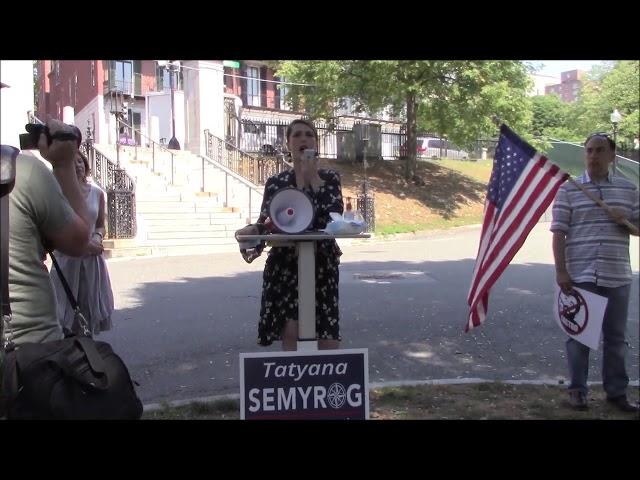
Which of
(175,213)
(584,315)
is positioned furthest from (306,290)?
(175,213)

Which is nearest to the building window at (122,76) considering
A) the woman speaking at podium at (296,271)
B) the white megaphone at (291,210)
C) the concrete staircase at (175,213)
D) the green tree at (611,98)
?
the concrete staircase at (175,213)

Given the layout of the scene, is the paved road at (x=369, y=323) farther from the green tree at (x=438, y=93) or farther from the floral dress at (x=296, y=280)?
the green tree at (x=438, y=93)

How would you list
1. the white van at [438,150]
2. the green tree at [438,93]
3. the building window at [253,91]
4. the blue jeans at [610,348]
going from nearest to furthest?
the blue jeans at [610,348] → the building window at [253,91] → the green tree at [438,93] → the white van at [438,150]

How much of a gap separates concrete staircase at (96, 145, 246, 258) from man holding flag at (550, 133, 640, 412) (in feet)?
14.7

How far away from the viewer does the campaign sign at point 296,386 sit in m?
3.10

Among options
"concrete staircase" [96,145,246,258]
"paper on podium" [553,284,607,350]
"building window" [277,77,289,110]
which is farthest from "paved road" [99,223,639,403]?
"building window" [277,77,289,110]

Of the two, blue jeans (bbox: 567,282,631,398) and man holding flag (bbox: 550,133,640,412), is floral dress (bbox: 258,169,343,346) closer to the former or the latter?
man holding flag (bbox: 550,133,640,412)

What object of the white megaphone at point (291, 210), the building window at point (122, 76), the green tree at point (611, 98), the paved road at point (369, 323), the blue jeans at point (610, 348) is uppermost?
the building window at point (122, 76)

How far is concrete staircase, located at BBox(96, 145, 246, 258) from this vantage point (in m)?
7.30

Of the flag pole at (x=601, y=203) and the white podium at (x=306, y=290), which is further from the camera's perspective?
the flag pole at (x=601, y=203)

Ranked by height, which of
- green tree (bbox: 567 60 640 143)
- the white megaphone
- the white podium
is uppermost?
green tree (bbox: 567 60 640 143)

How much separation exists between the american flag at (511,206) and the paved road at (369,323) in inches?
60.4
